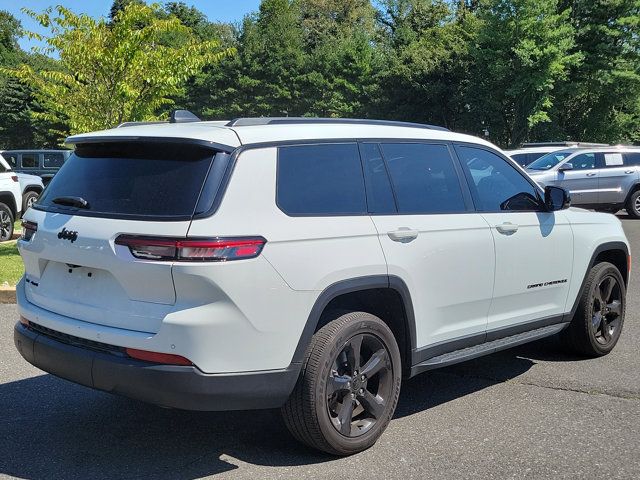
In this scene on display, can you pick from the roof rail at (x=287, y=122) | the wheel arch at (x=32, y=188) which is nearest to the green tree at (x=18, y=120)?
the wheel arch at (x=32, y=188)

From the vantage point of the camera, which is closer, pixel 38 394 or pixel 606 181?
pixel 38 394

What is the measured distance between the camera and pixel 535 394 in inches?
198

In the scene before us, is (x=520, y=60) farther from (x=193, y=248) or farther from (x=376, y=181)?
Result: (x=193, y=248)

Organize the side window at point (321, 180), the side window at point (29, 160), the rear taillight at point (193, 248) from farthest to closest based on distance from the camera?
the side window at point (29, 160) → the side window at point (321, 180) → the rear taillight at point (193, 248)

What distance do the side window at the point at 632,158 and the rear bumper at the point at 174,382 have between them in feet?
55.5

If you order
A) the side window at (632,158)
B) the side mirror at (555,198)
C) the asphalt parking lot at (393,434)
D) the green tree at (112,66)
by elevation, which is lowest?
the asphalt parking lot at (393,434)

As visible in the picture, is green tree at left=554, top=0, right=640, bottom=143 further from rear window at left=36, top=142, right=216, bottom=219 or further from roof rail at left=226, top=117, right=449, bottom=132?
rear window at left=36, top=142, right=216, bottom=219

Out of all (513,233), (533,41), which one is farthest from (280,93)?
(513,233)

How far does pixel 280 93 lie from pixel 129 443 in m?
47.7

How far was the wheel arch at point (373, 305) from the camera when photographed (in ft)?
12.0

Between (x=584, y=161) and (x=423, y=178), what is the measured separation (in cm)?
1481

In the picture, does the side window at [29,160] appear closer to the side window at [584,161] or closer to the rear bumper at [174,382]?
the side window at [584,161]

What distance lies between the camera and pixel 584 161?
17922mm

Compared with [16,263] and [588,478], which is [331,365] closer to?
[588,478]
